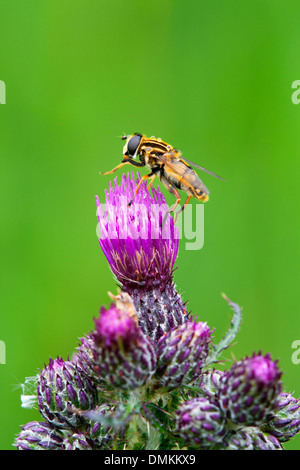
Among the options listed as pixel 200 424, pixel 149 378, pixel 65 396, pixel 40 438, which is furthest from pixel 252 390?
pixel 40 438

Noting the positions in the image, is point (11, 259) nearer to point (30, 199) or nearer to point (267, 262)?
point (30, 199)

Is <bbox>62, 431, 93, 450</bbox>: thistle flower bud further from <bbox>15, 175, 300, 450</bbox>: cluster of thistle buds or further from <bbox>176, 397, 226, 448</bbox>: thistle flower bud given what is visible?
<bbox>176, 397, 226, 448</bbox>: thistle flower bud

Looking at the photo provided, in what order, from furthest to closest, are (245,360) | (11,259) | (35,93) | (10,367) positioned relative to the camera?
1. (35,93)
2. (11,259)
3. (10,367)
4. (245,360)

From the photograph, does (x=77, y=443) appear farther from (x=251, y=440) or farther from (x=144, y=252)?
(x=144, y=252)

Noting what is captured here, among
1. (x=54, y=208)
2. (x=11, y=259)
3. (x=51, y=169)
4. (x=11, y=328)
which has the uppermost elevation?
(x=51, y=169)

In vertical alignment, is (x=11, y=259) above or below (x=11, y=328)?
above
